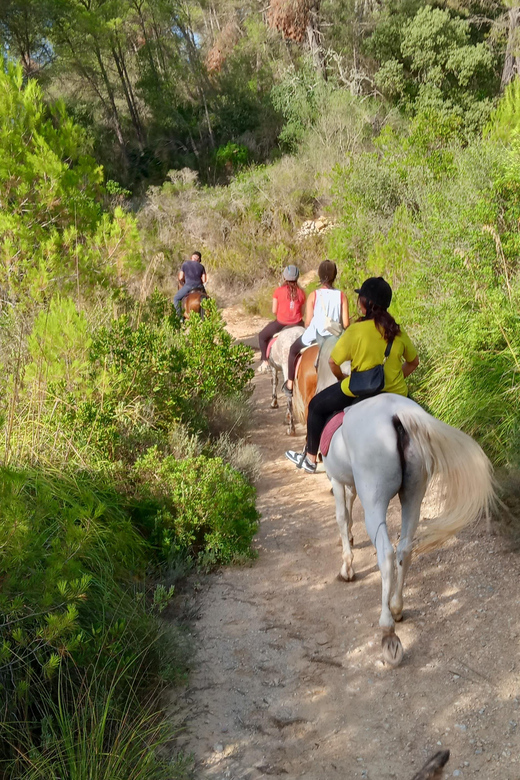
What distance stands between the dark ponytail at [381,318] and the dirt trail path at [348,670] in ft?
6.54

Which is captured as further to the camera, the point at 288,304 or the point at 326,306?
the point at 288,304

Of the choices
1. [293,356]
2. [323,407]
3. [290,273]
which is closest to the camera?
[323,407]

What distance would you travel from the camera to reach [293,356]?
7527mm

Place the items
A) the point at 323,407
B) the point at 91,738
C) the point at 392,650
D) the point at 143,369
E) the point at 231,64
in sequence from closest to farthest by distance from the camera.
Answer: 1. the point at 91,738
2. the point at 392,650
3. the point at 323,407
4. the point at 143,369
5. the point at 231,64

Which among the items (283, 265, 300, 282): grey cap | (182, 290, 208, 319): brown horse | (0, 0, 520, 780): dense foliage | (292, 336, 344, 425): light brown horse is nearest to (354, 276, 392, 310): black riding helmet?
(292, 336, 344, 425): light brown horse

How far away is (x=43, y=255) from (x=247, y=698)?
19.3 ft

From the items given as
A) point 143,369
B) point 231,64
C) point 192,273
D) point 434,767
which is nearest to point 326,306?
point 143,369

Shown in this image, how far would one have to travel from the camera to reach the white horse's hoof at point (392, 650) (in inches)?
153

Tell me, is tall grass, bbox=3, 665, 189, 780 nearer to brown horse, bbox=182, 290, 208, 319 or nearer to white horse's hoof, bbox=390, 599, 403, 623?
white horse's hoof, bbox=390, 599, 403, 623

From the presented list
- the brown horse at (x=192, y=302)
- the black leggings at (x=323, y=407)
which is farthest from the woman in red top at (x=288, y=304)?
the black leggings at (x=323, y=407)

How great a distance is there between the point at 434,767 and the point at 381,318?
8.66 feet

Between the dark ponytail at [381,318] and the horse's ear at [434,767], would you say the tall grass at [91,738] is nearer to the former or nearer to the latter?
the horse's ear at [434,767]

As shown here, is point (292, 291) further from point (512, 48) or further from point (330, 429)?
point (512, 48)

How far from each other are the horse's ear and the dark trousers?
15.9 ft
